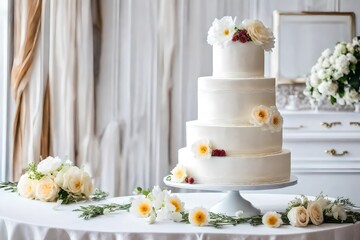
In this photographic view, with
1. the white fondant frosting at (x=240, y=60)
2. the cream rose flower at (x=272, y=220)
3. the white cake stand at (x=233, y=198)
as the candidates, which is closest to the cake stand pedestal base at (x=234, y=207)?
the white cake stand at (x=233, y=198)

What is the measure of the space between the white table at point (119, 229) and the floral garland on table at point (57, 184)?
0.55ft

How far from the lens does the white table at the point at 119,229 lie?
2.86 meters

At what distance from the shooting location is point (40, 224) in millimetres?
2967

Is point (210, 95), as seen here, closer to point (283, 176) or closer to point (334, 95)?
point (283, 176)

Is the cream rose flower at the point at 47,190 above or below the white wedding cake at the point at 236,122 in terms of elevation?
below

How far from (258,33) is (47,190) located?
1237 millimetres

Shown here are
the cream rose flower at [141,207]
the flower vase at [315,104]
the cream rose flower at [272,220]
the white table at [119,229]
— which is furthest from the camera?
the flower vase at [315,104]

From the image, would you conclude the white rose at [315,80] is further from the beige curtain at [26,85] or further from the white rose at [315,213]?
the white rose at [315,213]

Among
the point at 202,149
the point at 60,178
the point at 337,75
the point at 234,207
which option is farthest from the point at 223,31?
the point at 337,75


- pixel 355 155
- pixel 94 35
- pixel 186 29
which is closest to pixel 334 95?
pixel 355 155

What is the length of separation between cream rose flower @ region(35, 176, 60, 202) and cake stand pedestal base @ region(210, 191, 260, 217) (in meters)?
0.76

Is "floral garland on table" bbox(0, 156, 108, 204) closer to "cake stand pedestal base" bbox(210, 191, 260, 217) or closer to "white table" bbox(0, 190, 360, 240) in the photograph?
"white table" bbox(0, 190, 360, 240)

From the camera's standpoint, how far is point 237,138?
10.6ft

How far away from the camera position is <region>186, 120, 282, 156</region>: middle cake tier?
3.24 meters
